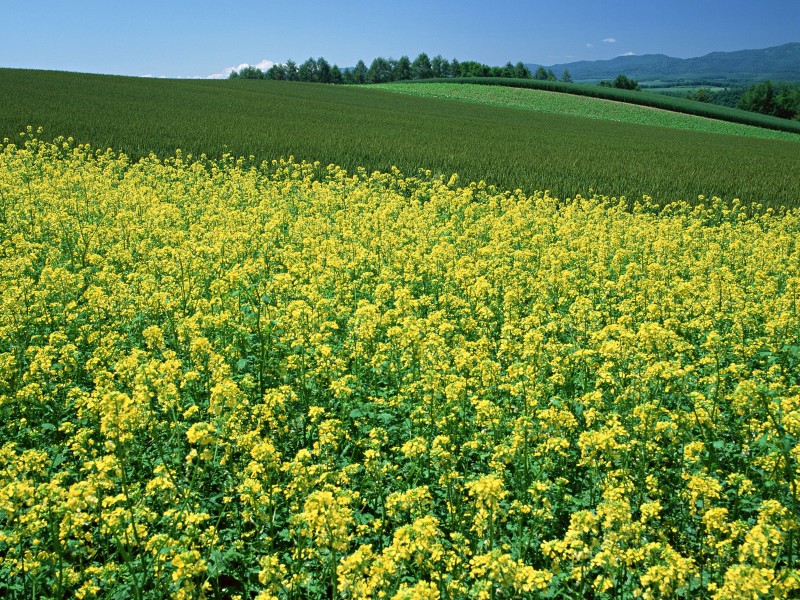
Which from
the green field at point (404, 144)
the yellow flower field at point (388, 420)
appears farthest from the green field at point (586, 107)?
the yellow flower field at point (388, 420)

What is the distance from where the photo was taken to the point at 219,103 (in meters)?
47.3

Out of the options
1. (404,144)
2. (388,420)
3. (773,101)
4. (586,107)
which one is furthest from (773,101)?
(388,420)

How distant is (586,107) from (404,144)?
5765 centimetres

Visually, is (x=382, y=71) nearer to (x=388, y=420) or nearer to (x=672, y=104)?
(x=672, y=104)

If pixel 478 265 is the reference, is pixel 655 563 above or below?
below

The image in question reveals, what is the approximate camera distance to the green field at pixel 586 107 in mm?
69125

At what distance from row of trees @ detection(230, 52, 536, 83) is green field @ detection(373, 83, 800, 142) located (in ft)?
178

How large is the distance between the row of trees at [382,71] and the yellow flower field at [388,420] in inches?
5539

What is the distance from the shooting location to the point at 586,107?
77.1m

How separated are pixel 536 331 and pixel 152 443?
436cm

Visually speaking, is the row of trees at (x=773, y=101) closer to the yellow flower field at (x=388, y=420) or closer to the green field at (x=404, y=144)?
the green field at (x=404, y=144)

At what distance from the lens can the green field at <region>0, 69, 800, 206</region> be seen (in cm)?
2238

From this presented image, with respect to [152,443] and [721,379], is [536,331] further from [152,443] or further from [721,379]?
[152,443]

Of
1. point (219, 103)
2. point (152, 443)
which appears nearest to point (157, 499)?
point (152, 443)
